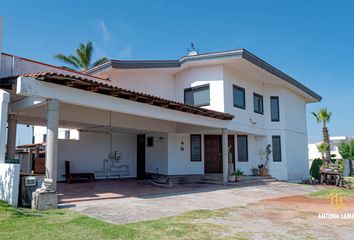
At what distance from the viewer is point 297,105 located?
21.7 metres

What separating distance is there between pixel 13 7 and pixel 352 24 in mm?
16833

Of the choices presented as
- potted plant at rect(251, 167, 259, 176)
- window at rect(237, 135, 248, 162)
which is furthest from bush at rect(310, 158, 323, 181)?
window at rect(237, 135, 248, 162)

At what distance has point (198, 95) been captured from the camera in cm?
1669

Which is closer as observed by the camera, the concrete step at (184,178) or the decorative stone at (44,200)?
the decorative stone at (44,200)

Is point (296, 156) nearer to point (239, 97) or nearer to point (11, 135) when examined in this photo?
point (239, 97)

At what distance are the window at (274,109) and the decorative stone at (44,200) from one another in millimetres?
15162

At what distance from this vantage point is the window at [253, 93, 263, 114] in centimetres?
1858

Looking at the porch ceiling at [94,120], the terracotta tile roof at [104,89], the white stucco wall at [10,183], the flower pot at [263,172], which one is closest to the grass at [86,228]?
the white stucco wall at [10,183]

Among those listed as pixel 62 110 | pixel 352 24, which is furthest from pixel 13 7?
pixel 352 24

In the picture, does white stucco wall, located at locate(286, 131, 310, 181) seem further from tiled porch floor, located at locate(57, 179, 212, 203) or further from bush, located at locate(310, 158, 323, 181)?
tiled porch floor, located at locate(57, 179, 212, 203)

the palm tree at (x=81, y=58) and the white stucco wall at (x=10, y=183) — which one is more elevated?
the palm tree at (x=81, y=58)

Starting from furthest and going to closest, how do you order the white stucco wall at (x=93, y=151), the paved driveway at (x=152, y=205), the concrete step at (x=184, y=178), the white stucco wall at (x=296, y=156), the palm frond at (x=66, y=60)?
the palm frond at (x=66, y=60), the white stucco wall at (x=296, y=156), the white stucco wall at (x=93, y=151), the concrete step at (x=184, y=178), the paved driveway at (x=152, y=205)

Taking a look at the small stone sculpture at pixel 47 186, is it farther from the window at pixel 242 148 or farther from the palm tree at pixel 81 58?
the palm tree at pixel 81 58

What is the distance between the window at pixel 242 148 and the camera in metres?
18.2
